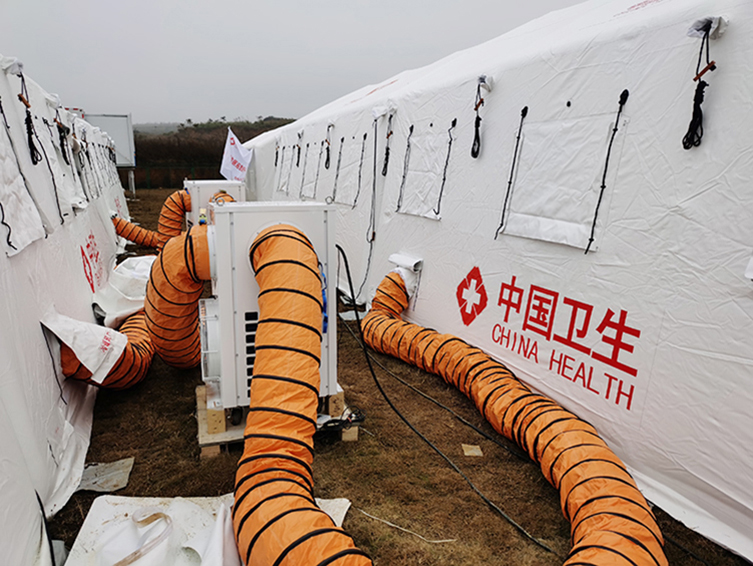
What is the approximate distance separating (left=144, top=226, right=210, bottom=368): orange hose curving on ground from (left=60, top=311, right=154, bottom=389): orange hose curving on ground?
20 cm

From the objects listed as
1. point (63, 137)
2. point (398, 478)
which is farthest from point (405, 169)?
point (63, 137)

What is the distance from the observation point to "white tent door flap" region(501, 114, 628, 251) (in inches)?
113

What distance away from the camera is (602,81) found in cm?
289

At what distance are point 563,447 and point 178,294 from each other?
2433mm

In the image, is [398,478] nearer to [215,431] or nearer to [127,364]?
[215,431]

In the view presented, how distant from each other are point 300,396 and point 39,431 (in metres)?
1.25

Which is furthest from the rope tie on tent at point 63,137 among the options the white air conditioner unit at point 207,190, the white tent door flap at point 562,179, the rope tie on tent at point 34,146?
the white tent door flap at point 562,179

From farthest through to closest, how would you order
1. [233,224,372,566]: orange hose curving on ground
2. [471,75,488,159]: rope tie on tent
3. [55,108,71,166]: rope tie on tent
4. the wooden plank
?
[55,108,71,166]: rope tie on tent, [471,75,488,159]: rope tie on tent, the wooden plank, [233,224,372,566]: orange hose curving on ground

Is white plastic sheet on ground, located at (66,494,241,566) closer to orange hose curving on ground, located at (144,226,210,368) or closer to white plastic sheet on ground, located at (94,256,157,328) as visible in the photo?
orange hose curving on ground, located at (144,226,210,368)

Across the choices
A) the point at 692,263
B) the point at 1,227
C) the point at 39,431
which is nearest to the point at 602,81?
the point at 692,263

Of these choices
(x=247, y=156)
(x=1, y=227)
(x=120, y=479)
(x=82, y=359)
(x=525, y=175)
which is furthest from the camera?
(x=247, y=156)

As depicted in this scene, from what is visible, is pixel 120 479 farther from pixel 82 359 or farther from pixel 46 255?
pixel 46 255

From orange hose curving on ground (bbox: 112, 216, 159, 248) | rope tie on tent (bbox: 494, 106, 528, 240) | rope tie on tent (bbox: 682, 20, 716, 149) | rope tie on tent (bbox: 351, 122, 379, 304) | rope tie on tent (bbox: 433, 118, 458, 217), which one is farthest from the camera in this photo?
orange hose curving on ground (bbox: 112, 216, 159, 248)

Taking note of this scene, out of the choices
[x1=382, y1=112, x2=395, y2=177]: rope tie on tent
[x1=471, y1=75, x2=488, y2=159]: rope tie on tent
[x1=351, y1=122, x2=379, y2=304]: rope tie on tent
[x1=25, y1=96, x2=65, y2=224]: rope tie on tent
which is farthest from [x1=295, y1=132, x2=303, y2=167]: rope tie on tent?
[x1=471, y1=75, x2=488, y2=159]: rope tie on tent
